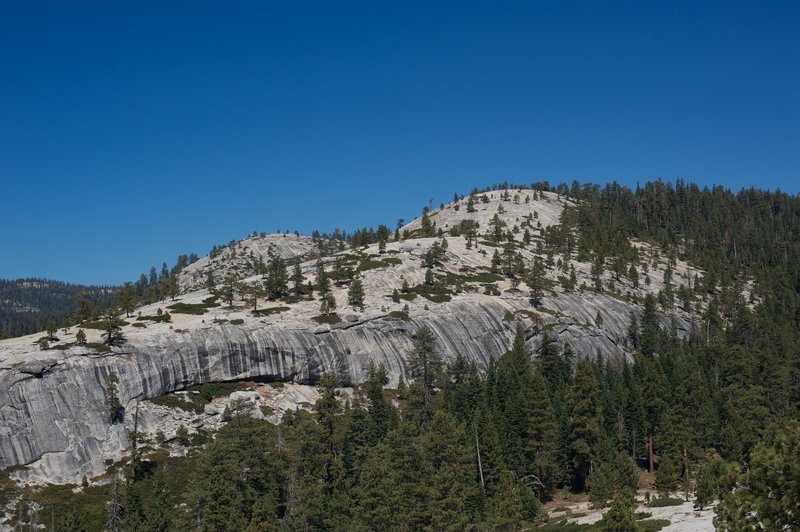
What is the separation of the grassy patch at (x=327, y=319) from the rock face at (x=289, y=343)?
1.03 metres

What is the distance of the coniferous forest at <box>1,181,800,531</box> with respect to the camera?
47938mm

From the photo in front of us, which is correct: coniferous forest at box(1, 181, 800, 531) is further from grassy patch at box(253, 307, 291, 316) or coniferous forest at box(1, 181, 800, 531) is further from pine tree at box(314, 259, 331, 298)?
pine tree at box(314, 259, 331, 298)

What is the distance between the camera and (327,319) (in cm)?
11369

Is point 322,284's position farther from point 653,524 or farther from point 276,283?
point 653,524

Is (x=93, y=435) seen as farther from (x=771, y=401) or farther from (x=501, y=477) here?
(x=771, y=401)

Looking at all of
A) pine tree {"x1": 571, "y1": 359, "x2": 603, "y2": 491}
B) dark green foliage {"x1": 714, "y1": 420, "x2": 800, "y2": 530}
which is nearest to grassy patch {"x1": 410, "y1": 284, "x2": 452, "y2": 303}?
pine tree {"x1": 571, "y1": 359, "x2": 603, "y2": 491}

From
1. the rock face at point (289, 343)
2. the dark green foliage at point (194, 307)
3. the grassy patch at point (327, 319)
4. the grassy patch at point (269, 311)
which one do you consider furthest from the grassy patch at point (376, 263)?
the dark green foliage at point (194, 307)

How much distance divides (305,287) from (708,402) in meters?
85.3

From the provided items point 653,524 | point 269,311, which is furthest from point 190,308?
point 653,524

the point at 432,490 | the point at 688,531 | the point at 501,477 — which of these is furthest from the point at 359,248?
the point at 688,531

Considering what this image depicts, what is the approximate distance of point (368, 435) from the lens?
7375cm

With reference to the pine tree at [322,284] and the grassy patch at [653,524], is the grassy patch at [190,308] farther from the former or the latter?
the grassy patch at [653,524]

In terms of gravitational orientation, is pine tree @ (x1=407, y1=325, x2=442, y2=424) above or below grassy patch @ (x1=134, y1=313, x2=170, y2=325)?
below

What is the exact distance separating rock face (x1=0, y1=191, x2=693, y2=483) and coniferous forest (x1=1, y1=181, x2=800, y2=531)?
260 inches
